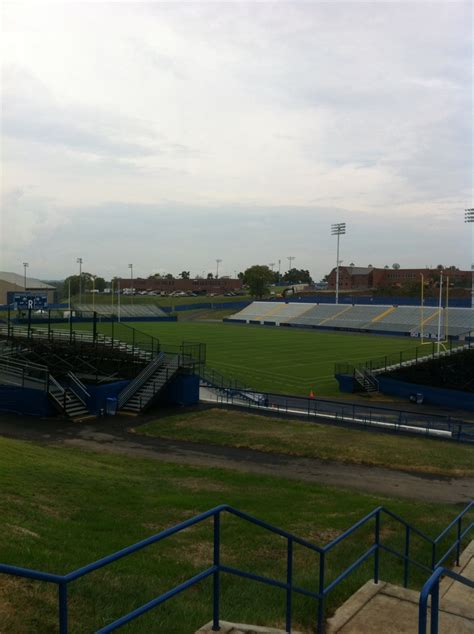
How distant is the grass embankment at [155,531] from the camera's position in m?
6.21

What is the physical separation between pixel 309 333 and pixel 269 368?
3950cm

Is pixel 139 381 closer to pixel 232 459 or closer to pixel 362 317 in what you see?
pixel 232 459

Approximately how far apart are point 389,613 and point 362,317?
94.4m

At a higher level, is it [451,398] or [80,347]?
[80,347]

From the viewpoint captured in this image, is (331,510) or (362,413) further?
(362,413)

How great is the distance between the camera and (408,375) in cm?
3794

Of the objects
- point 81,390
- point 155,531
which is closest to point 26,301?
point 81,390

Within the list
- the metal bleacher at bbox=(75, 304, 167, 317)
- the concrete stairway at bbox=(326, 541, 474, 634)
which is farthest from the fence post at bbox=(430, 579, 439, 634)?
the metal bleacher at bbox=(75, 304, 167, 317)

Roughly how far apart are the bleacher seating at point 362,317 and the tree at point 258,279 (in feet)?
142

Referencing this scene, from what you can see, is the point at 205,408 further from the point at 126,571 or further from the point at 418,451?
the point at 126,571

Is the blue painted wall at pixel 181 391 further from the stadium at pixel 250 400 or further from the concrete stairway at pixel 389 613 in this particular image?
the concrete stairway at pixel 389 613

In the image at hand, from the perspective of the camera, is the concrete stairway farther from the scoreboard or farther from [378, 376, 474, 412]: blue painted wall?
the scoreboard

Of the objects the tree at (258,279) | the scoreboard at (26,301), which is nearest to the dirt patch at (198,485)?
the scoreboard at (26,301)

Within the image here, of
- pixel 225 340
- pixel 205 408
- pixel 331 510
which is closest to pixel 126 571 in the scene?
pixel 331 510
